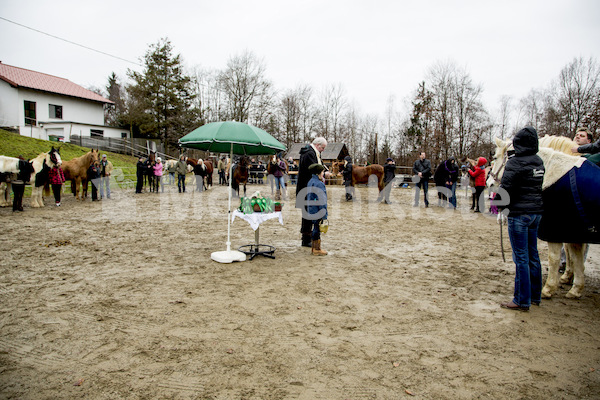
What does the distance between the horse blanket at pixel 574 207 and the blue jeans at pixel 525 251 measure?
1.35 feet

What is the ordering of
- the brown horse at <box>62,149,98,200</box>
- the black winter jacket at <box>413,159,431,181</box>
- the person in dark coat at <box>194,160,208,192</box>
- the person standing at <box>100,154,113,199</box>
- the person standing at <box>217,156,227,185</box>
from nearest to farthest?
the brown horse at <box>62,149,98,200</box>, the black winter jacket at <box>413,159,431,181</box>, the person standing at <box>100,154,113,199</box>, the person in dark coat at <box>194,160,208,192</box>, the person standing at <box>217,156,227,185</box>

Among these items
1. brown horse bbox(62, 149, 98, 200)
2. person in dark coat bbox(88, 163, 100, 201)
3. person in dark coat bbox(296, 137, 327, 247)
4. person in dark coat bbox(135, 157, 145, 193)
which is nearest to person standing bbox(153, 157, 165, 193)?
person in dark coat bbox(135, 157, 145, 193)

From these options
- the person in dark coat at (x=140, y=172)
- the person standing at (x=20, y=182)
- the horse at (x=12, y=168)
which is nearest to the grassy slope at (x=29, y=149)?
the person in dark coat at (x=140, y=172)

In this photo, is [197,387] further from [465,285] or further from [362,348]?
[465,285]

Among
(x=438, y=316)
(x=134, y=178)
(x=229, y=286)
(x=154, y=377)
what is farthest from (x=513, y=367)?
(x=134, y=178)

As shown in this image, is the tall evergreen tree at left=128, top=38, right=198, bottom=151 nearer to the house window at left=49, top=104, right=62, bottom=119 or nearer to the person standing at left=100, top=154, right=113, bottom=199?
the house window at left=49, top=104, right=62, bottom=119

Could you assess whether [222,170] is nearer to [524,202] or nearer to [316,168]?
[316,168]

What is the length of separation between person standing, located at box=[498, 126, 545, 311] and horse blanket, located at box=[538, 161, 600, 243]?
48 centimetres

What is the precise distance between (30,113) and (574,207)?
131 feet

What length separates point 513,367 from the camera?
2982 millimetres

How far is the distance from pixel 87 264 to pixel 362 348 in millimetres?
4894

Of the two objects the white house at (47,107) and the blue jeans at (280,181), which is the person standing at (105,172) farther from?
the white house at (47,107)

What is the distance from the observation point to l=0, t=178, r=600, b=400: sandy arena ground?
2.69 m

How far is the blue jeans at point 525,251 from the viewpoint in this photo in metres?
A: 4.01
